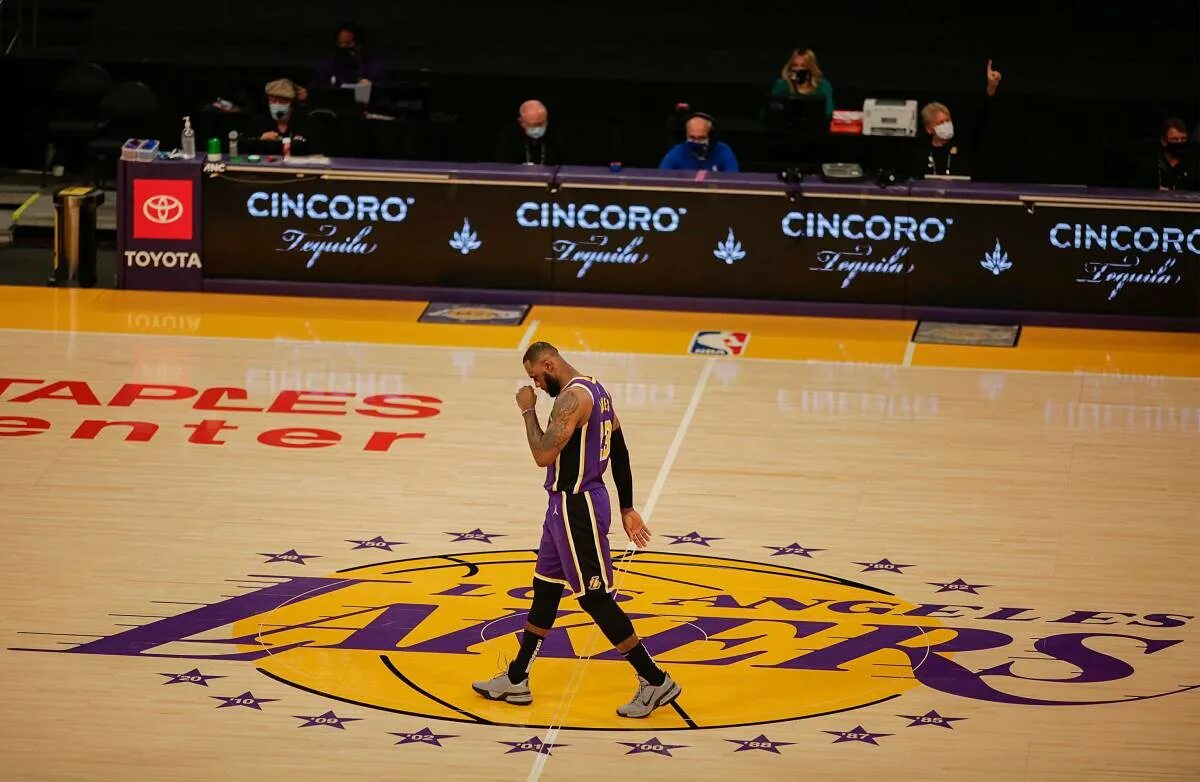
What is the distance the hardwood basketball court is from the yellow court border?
0.15ft

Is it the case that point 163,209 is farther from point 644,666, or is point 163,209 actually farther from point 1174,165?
point 644,666

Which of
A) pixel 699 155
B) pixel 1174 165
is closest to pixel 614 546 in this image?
pixel 699 155

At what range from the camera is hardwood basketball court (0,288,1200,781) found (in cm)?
935

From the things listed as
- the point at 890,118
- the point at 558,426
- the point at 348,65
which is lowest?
the point at 558,426

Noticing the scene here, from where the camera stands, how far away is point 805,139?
19.5 metres

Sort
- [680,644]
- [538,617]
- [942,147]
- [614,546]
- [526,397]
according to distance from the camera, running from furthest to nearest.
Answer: [942,147], [614,546], [680,644], [538,617], [526,397]

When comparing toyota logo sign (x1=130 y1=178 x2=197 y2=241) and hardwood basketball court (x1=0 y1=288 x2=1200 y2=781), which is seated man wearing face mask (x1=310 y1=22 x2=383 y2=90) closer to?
toyota logo sign (x1=130 y1=178 x2=197 y2=241)

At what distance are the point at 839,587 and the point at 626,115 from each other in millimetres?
11827

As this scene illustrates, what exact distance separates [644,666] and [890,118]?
1087 centimetres

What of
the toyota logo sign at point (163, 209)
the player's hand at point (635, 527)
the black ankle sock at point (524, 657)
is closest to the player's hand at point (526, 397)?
the player's hand at point (635, 527)

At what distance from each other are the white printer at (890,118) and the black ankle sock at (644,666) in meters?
10.7

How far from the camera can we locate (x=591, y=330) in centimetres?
1705

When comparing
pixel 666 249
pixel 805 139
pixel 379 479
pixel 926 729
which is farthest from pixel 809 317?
pixel 926 729

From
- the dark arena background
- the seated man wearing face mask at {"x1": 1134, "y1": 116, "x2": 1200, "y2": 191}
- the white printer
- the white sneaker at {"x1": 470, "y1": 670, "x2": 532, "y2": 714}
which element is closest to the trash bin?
the dark arena background
